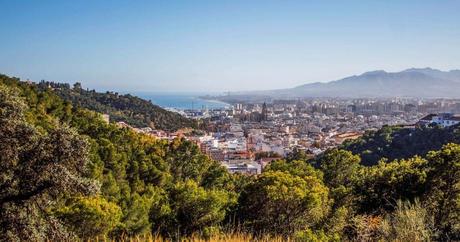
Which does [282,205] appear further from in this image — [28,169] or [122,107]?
[122,107]

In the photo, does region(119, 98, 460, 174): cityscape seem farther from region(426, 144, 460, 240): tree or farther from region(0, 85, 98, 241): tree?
region(0, 85, 98, 241): tree

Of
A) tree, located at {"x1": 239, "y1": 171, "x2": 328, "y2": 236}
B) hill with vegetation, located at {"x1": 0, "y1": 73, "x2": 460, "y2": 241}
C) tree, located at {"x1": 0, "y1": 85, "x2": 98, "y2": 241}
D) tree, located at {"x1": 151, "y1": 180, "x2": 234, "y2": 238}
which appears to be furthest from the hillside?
tree, located at {"x1": 0, "y1": 85, "x2": 98, "y2": 241}

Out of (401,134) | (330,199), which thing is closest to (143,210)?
(330,199)

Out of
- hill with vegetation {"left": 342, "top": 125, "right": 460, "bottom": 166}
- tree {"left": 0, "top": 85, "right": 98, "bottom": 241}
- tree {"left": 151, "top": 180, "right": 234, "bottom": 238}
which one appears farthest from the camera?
hill with vegetation {"left": 342, "top": 125, "right": 460, "bottom": 166}

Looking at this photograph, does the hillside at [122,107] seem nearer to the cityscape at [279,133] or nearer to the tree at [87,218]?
the cityscape at [279,133]

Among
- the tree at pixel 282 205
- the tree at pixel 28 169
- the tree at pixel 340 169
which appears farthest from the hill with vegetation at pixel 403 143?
the tree at pixel 28 169
